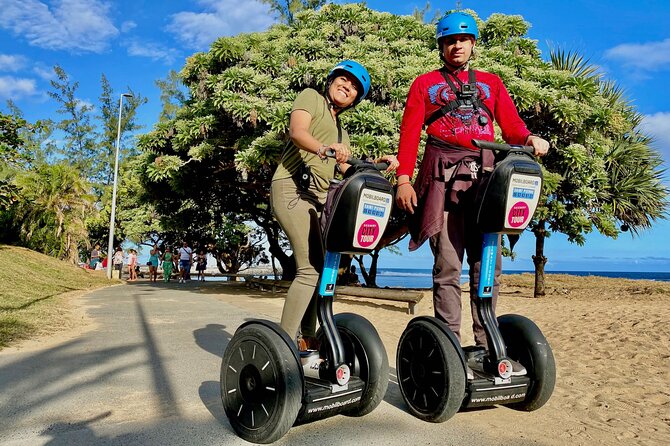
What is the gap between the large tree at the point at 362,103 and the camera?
34.3 ft

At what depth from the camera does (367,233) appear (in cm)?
244

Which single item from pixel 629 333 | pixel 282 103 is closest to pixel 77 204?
pixel 282 103

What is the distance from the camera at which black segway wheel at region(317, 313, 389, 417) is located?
102 inches

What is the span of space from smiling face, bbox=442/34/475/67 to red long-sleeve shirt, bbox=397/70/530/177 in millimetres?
102

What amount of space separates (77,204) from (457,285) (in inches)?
872

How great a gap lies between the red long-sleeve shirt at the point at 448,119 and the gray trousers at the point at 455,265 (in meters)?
0.38

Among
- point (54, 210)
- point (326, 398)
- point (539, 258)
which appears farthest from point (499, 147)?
point (54, 210)

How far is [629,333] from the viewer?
6605mm

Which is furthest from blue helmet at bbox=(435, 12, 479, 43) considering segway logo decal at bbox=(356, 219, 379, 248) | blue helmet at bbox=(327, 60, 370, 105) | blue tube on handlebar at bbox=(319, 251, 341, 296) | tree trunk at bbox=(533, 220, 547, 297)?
tree trunk at bbox=(533, 220, 547, 297)

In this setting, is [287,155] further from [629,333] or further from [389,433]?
[629,333]

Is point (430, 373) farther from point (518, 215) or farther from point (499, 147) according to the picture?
point (499, 147)

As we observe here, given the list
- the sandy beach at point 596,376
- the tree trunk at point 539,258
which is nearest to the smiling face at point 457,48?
the sandy beach at point 596,376

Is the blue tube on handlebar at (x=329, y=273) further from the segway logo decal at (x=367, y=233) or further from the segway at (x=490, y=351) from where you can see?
the segway at (x=490, y=351)

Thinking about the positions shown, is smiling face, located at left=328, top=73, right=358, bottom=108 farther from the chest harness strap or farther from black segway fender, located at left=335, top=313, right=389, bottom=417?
black segway fender, located at left=335, top=313, right=389, bottom=417
